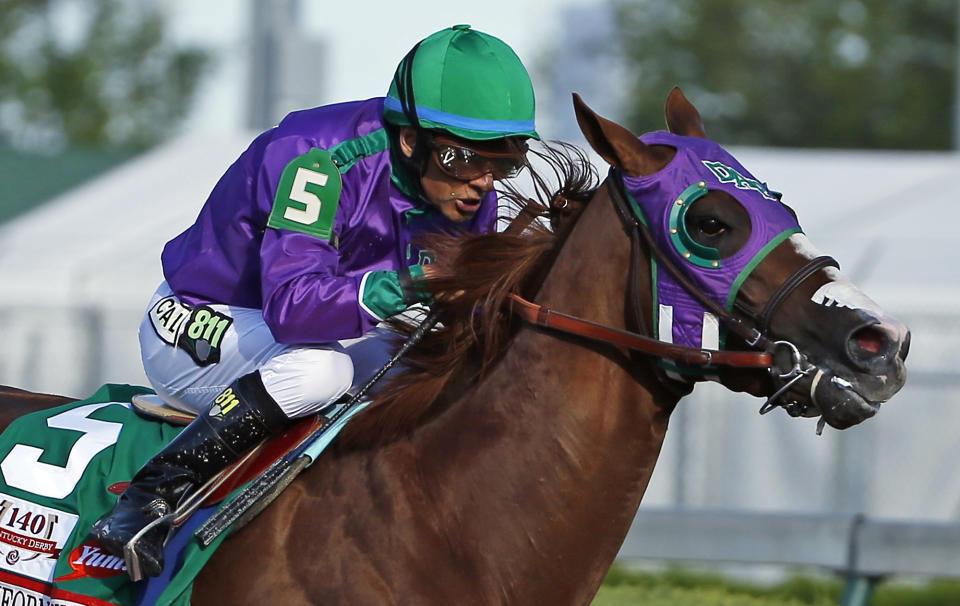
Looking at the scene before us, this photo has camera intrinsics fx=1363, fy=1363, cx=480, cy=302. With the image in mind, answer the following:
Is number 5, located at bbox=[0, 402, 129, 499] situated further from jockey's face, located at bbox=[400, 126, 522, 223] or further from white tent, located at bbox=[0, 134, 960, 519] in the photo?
white tent, located at bbox=[0, 134, 960, 519]

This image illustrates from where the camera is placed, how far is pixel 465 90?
3451 millimetres

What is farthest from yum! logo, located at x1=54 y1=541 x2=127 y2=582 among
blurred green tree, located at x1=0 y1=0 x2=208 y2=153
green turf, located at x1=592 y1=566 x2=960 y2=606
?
blurred green tree, located at x1=0 y1=0 x2=208 y2=153

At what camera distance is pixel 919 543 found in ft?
19.6

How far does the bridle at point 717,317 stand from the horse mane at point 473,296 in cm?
10

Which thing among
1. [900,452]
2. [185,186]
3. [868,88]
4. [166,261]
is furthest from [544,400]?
[868,88]

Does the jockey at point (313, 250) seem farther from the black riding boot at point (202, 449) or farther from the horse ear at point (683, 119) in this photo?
the horse ear at point (683, 119)

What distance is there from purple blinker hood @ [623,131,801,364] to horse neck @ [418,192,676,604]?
0.32 ft

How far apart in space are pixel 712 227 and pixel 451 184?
77cm

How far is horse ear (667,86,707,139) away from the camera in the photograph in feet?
11.5

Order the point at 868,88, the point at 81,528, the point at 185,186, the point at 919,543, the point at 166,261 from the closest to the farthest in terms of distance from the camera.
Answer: the point at 81,528, the point at 166,261, the point at 919,543, the point at 185,186, the point at 868,88

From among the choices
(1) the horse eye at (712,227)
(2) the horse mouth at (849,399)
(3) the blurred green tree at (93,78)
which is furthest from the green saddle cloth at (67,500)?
(3) the blurred green tree at (93,78)

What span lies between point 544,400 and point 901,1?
3405 cm

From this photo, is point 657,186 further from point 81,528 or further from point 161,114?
point 161,114

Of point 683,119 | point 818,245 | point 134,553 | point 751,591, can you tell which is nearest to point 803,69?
point 818,245
